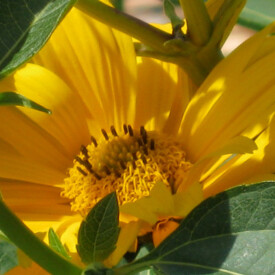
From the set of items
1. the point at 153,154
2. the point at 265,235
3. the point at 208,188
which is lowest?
the point at 265,235

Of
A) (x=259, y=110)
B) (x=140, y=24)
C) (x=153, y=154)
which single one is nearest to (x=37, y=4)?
(x=140, y=24)

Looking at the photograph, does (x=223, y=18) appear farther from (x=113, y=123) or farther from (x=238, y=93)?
(x=113, y=123)

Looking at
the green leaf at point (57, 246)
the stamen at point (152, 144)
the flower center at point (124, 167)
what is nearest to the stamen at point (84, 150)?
the flower center at point (124, 167)

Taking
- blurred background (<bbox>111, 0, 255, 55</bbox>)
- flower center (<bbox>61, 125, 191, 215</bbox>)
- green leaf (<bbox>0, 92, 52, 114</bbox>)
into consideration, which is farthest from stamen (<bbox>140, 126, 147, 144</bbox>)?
blurred background (<bbox>111, 0, 255, 55</bbox>)

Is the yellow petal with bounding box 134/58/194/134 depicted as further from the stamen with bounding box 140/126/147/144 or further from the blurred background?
the blurred background

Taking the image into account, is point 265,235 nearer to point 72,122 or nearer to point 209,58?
point 209,58

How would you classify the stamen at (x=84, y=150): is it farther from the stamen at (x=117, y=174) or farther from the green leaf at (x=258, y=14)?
the green leaf at (x=258, y=14)

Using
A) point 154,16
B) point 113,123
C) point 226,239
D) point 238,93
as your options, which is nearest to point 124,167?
point 113,123
